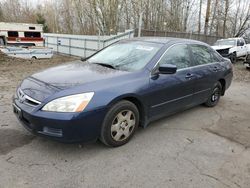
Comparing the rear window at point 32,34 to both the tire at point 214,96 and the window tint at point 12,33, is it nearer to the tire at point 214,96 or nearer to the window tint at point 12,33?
the window tint at point 12,33

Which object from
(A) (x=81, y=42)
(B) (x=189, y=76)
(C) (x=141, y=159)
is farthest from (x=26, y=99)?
(A) (x=81, y=42)

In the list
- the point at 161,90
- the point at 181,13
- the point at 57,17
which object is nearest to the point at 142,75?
the point at 161,90

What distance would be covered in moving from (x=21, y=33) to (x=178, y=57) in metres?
21.3

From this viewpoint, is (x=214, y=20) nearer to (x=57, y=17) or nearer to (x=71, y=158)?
(x=57, y=17)

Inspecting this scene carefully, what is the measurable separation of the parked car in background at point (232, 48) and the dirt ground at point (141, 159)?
11.4 m

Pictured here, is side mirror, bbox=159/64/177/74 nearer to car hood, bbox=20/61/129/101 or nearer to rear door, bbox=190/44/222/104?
car hood, bbox=20/61/129/101

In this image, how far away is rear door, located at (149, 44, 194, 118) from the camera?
369 cm

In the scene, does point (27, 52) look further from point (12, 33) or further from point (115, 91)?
point (115, 91)

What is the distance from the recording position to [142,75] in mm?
3500

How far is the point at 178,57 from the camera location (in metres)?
4.18

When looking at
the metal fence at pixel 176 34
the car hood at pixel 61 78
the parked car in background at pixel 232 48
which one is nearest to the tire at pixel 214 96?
the car hood at pixel 61 78

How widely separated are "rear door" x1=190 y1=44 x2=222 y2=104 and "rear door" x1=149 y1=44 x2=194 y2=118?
0.68ft

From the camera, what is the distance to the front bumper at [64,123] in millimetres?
2780

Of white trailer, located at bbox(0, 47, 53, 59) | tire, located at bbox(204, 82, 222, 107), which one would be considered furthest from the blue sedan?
white trailer, located at bbox(0, 47, 53, 59)
